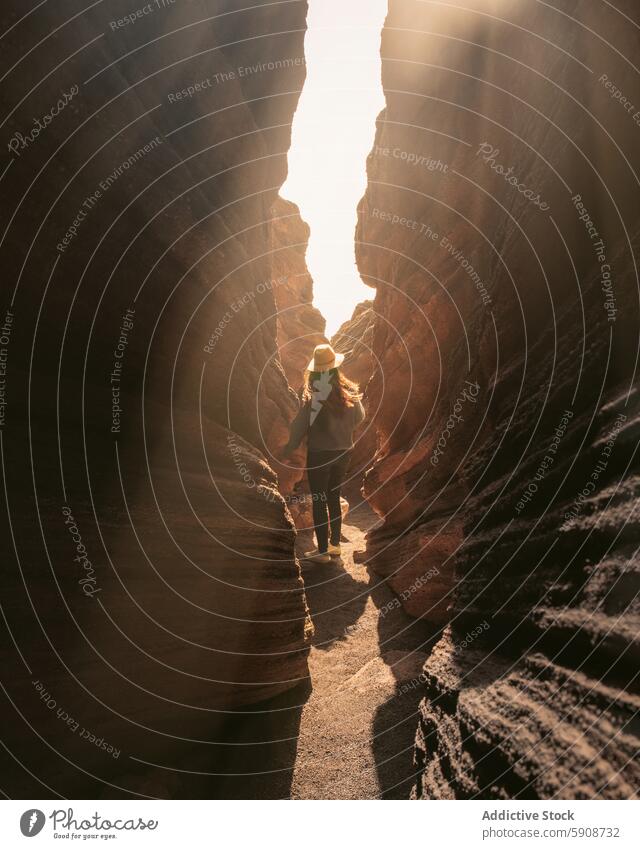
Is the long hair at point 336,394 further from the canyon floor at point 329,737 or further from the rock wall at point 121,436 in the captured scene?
the canyon floor at point 329,737

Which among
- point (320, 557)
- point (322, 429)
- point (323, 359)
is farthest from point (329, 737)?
point (323, 359)

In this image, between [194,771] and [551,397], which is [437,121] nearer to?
[551,397]

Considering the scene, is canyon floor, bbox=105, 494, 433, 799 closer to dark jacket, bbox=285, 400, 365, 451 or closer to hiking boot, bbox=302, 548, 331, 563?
hiking boot, bbox=302, 548, 331, 563

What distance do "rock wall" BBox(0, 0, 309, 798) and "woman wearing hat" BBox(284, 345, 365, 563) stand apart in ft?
7.47

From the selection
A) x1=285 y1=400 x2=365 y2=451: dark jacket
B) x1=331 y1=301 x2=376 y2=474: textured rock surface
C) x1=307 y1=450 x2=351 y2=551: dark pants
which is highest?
x1=331 y1=301 x2=376 y2=474: textured rock surface

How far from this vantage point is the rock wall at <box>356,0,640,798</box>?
2965 millimetres

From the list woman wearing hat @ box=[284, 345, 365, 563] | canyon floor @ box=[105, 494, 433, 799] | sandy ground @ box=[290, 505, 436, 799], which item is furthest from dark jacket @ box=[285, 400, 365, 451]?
canyon floor @ box=[105, 494, 433, 799]

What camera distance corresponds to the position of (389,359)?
16.6 metres

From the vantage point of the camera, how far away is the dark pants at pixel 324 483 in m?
10.7

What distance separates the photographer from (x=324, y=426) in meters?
10.5

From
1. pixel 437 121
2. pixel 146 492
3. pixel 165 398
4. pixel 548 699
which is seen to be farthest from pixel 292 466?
pixel 548 699
